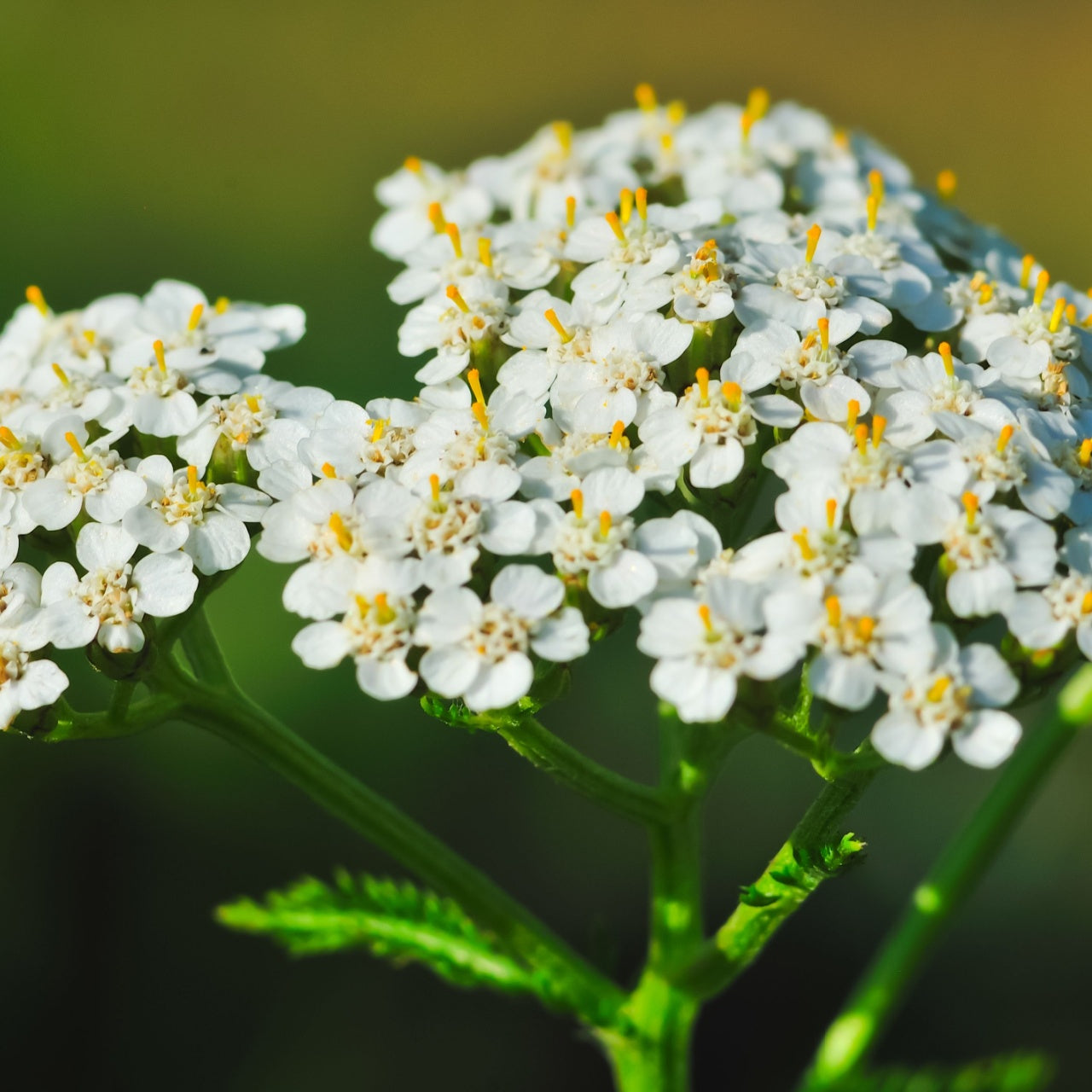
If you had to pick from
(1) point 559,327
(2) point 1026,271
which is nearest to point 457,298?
(1) point 559,327

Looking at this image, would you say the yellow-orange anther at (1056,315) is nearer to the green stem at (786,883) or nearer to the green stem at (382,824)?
the green stem at (786,883)

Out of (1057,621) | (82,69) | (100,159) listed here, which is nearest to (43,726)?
(1057,621)

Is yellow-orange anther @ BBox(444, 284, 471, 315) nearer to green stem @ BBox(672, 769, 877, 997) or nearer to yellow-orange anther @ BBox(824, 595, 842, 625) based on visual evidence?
yellow-orange anther @ BBox(824, 595, 842, 625)

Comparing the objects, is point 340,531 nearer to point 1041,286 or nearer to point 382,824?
point 382,824

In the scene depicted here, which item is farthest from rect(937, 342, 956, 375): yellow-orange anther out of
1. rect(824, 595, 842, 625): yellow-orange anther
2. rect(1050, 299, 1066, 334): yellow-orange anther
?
rect(824, 595, 842, 625): yellow-orange anther

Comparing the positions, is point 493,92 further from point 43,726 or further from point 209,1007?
point 43,726

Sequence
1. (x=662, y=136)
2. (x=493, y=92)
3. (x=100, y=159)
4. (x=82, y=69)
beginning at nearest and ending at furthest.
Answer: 1. (x=662, y=136)
2. (x=100, y=159)
3. (x=82, y=69)
4. (x=493, y=92)

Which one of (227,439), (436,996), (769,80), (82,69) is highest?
(769,80)
